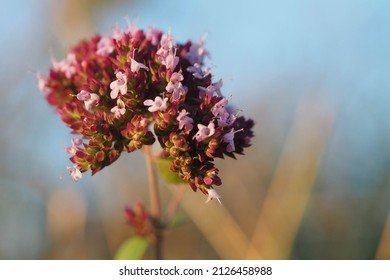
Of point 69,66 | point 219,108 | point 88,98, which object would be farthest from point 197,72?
point 69,66

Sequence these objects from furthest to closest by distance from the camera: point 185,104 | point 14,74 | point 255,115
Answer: point 255,115 → point 14,74 → point 185,104

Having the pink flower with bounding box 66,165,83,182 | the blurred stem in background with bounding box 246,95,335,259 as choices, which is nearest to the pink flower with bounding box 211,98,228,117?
the pink flower with bounding box 66,165,83,182

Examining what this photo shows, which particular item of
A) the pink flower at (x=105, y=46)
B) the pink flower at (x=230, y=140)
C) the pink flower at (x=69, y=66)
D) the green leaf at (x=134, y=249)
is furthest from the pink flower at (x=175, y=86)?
the green leaf at (x=134, y=249)

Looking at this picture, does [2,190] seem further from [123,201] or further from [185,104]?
[185,104]

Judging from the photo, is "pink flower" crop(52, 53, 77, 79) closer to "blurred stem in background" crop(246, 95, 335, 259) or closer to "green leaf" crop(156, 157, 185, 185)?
"green leaf" crop(156, 157, 185, 185)

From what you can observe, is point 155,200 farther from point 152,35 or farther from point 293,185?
point 293,185

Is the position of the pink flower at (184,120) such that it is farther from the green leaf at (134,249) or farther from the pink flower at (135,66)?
the green leaf at (134,249)
